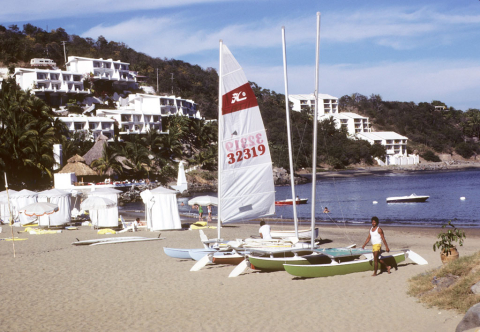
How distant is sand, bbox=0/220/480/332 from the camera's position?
930 cm

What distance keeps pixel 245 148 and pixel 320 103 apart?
12643cm

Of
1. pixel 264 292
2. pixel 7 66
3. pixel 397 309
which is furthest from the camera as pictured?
pixel 7 66

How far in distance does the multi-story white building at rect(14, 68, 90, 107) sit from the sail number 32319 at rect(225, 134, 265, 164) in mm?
68767

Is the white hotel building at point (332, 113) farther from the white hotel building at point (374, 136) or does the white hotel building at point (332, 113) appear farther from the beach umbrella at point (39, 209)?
the beach umbrella at point (39, 209)

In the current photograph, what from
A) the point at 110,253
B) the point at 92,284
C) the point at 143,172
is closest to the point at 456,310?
the point at 92,284

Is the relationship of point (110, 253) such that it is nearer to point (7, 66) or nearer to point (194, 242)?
point (194, 242)

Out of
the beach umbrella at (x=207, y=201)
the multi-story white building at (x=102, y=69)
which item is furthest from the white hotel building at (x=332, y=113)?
the beach umbrella at (x=207, y=201)

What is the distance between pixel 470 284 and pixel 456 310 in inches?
25.2

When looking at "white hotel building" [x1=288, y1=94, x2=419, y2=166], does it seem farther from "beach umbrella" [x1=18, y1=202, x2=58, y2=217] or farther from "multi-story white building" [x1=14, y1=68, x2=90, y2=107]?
"beach umbrella" [x1=18, y1=202, x2=58, y2=217]

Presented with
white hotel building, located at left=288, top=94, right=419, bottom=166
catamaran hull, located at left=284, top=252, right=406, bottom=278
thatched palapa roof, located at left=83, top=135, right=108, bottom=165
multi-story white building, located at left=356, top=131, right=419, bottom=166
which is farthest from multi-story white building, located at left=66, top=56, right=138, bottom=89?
catamaran hull, located at left=284, top=252, right=406, bottom=278

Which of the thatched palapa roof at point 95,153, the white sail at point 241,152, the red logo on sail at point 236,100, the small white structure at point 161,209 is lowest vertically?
the small white structure at point 161,209

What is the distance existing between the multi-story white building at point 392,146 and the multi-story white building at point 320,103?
19.0 meters

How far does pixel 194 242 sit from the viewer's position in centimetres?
2078

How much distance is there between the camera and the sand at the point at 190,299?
30.5ft
